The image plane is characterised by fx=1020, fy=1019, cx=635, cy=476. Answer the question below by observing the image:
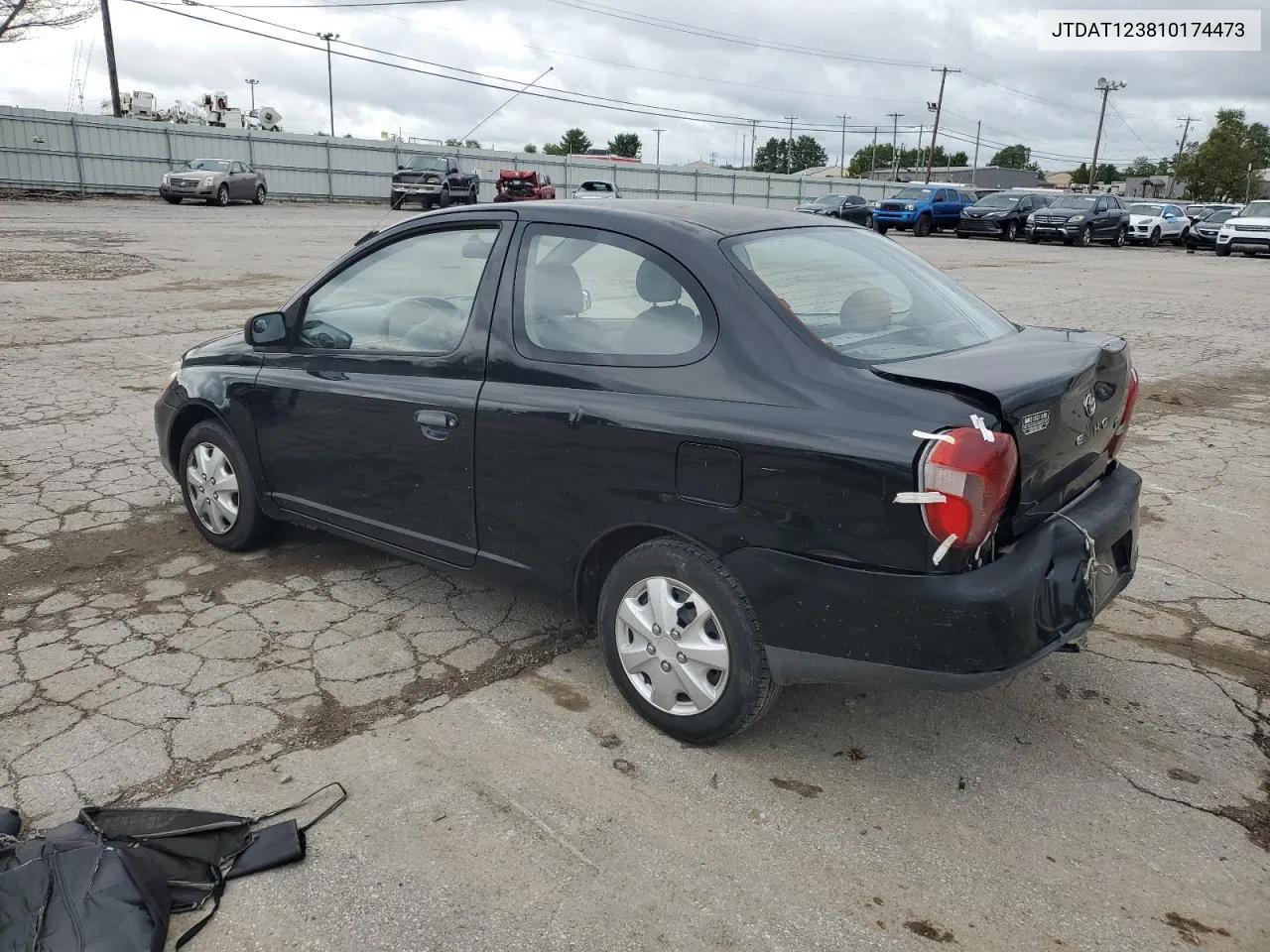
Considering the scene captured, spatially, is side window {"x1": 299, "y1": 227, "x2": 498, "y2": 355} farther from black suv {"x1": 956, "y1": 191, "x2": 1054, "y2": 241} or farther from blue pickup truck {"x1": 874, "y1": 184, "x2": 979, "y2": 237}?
blue pickup truck {"x1": 874, "y1": 184, "x2": 979, "y2": 237}

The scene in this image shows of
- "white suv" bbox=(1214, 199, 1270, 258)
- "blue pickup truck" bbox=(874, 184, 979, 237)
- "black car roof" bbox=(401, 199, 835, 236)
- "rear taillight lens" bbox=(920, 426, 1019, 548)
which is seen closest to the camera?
"rear taillight lens" bbox=(920, 426, 1019, 548)

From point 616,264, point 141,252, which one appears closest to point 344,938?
point 616,264

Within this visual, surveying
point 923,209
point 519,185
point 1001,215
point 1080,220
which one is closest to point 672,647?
point 519,185

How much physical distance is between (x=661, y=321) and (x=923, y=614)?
1.20 metres

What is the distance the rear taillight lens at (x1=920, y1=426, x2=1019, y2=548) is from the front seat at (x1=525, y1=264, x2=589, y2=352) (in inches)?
50.4

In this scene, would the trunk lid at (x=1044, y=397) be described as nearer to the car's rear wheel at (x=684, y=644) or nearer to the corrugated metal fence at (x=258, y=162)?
the car's rear wheel at (x=684, y=644)

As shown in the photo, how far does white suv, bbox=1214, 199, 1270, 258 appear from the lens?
1154 inches

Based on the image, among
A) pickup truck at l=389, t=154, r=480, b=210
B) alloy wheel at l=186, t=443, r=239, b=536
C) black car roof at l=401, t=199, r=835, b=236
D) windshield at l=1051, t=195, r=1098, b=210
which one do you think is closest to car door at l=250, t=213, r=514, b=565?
black car roof at l=401, t=199, r=835, b=236

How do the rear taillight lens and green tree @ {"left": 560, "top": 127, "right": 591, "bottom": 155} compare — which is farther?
green tree @ {"left": 560, "top": 127, "right": 591, "bottom": 155}

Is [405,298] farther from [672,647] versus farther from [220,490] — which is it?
[672,647]

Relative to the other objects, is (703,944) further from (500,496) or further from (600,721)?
(500,496)

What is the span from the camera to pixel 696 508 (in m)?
2.95

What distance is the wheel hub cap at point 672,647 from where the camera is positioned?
303 centimetres

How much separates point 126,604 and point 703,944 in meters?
2.89
